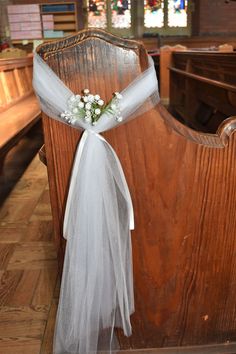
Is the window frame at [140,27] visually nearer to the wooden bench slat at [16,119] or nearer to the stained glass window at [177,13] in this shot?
the stained glass window at [177,13]

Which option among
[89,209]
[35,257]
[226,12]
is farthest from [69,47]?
[226,12]

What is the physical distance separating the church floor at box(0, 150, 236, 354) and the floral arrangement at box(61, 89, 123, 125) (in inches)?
30.9

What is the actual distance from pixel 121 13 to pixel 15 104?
18.5 ft

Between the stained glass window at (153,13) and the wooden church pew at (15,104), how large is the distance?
4.72 metres

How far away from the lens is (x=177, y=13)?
8125mm

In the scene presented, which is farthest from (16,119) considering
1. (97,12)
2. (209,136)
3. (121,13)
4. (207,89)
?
(121,13)

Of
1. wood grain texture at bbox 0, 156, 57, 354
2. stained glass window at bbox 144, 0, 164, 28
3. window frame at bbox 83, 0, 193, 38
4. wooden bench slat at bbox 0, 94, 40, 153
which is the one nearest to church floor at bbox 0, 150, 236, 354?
wood grain texture at bbox 0, 156, 57, 354

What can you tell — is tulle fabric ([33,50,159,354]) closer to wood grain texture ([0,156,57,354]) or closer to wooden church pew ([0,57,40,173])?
wood grain texture ([0,156,57,354])

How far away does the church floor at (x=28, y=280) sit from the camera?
4.23 ft

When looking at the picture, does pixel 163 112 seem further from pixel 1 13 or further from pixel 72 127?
pixel 1 13

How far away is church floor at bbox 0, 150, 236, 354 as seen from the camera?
1290 millimetres

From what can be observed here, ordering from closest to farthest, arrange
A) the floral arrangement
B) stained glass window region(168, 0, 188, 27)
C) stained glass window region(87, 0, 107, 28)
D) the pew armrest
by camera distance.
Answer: the floral arrangement → the pew armrest → stained glass window region(87, 0, 107, 28) → stained glass window region(168, 0, 188, 27)

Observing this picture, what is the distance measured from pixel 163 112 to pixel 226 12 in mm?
7907

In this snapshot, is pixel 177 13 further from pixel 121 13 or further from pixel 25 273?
pixel 25 273
